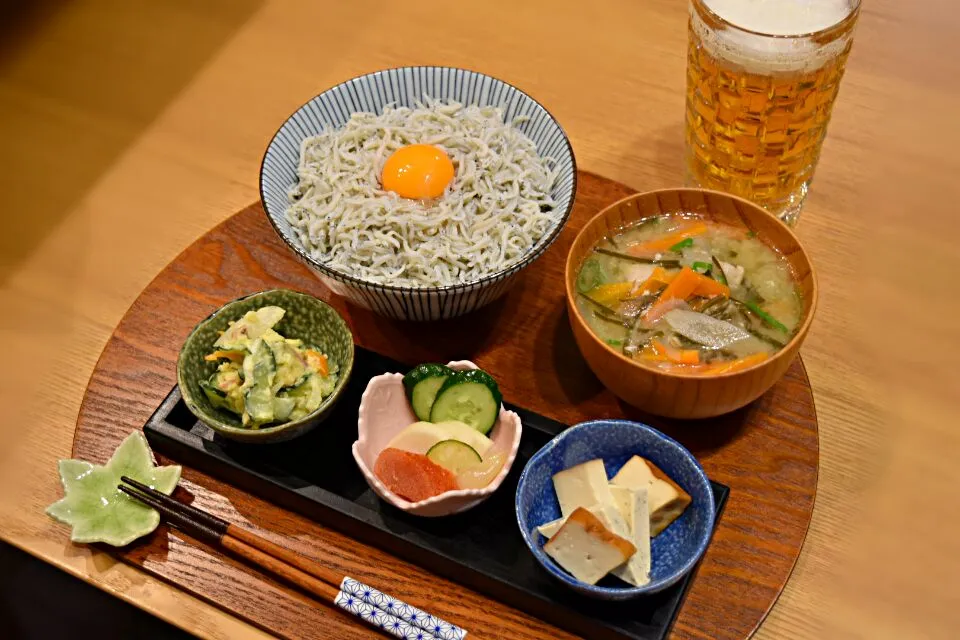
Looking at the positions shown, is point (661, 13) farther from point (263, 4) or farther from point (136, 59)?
point (136, 59)

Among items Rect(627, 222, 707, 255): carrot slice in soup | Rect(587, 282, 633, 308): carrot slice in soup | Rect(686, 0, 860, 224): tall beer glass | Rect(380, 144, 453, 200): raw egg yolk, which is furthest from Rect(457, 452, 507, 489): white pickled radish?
Rect(686, 0, 860, 224): tall beer glass

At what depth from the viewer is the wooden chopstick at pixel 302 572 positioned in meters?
1.88

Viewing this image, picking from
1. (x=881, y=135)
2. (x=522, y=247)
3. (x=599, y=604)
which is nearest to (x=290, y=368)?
(x=522, y=247)

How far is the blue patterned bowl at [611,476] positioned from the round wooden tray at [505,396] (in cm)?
11

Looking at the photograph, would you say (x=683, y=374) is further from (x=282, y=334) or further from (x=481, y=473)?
(x=282, y=334)

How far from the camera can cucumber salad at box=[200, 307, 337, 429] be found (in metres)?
2.03

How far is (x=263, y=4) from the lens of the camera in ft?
11.1

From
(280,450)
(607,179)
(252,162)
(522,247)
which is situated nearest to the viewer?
(280,450)

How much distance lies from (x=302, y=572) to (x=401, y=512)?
0.24 metres

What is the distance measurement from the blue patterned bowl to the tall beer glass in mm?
890

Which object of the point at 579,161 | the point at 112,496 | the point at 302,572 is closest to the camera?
the point at 302,572

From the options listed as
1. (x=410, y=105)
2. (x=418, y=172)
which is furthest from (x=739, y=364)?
(x=410, y=105)

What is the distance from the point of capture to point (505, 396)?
225cm

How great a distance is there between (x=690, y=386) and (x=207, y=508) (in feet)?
3.58
